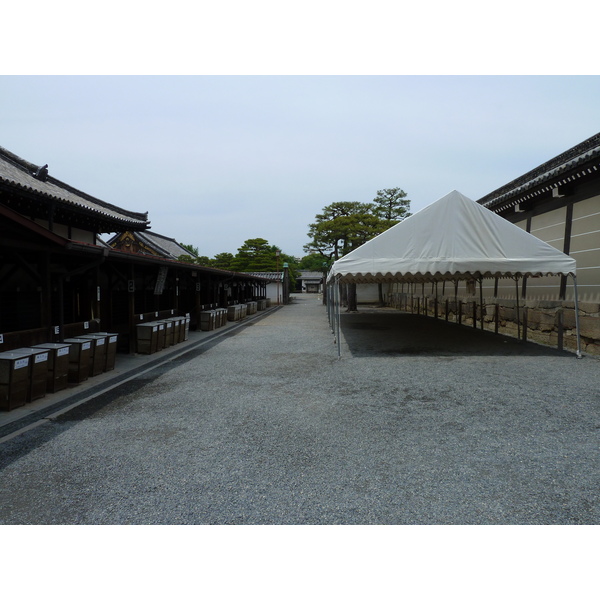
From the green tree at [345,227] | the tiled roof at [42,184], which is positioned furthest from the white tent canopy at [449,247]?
the green tree at [345,227]

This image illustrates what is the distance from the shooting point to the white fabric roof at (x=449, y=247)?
8586mm

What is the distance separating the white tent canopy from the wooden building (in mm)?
5516

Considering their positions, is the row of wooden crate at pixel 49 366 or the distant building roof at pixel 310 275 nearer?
the row of wooden crate at pixel 49 366

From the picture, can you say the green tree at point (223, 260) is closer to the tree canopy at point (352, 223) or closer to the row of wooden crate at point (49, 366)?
the tree canopy at point (352, 223)

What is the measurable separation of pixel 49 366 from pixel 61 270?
357 cm

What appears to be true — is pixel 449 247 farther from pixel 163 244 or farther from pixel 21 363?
pixel 163 244

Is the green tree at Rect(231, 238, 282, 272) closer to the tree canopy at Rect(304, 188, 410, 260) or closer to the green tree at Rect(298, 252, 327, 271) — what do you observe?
the tree canopy at Rect(304, 188, 410, 260)

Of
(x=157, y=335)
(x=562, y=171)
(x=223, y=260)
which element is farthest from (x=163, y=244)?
(x=562, y=171)

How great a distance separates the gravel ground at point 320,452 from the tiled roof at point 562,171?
15.1 feet

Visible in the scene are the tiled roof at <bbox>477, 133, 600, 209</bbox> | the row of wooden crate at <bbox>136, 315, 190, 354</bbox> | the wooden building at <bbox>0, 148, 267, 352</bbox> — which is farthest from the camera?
the row of wooden crate at <bbox>136, 315, 190, 354</bbox>

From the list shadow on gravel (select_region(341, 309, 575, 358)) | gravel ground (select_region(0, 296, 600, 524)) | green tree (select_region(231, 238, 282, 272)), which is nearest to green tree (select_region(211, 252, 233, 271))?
green tree (select_region(231, 238, 282, 272))

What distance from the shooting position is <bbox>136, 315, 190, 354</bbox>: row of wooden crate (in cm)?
944

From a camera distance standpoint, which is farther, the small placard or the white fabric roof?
the white fabric roof

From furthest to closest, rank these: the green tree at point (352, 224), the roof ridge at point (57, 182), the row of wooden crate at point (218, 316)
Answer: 1. the green tree at point (352, 224)
2. the row of wooden crate at point (218, 316)
3. the roof ridge at point (57, 182)
